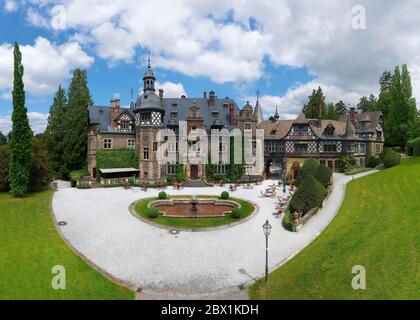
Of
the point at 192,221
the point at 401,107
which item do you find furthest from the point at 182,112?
the point at 401,107

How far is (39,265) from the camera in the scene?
52.3ft

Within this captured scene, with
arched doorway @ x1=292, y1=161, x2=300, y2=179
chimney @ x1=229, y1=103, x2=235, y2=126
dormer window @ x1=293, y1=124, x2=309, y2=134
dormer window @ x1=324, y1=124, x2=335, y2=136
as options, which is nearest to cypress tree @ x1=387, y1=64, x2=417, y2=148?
dormer window @ x1=324, y1=124, x2=335, y2=136

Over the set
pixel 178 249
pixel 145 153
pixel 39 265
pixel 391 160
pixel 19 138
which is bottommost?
pixel 178 249

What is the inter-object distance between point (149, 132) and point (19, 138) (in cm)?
1789

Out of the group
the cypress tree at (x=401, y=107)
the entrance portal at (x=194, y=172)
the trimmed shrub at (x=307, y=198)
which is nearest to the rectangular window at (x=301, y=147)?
the entrance portal at (x=194, y=172)

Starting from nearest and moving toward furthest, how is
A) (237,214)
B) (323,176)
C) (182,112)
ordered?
(237,214) < (323,176) < (182,112)

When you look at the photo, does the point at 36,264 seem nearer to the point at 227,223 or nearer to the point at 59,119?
the point at 227,223

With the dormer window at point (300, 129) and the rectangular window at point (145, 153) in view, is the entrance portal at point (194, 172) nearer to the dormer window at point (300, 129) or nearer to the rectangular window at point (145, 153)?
the rectangular window at point (145, 153)

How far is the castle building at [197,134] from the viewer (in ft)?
147

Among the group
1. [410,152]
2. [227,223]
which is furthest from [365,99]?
[227,223]

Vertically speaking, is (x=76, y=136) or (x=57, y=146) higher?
(x=76, y=136)

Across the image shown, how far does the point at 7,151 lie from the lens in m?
33.2

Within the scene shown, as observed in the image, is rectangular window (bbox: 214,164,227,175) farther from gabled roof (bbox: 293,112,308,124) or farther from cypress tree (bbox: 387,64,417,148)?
cypress tree (bbox: 387,64,417,148)

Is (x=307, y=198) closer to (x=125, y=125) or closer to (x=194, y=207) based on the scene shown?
(x=194, y=207)
